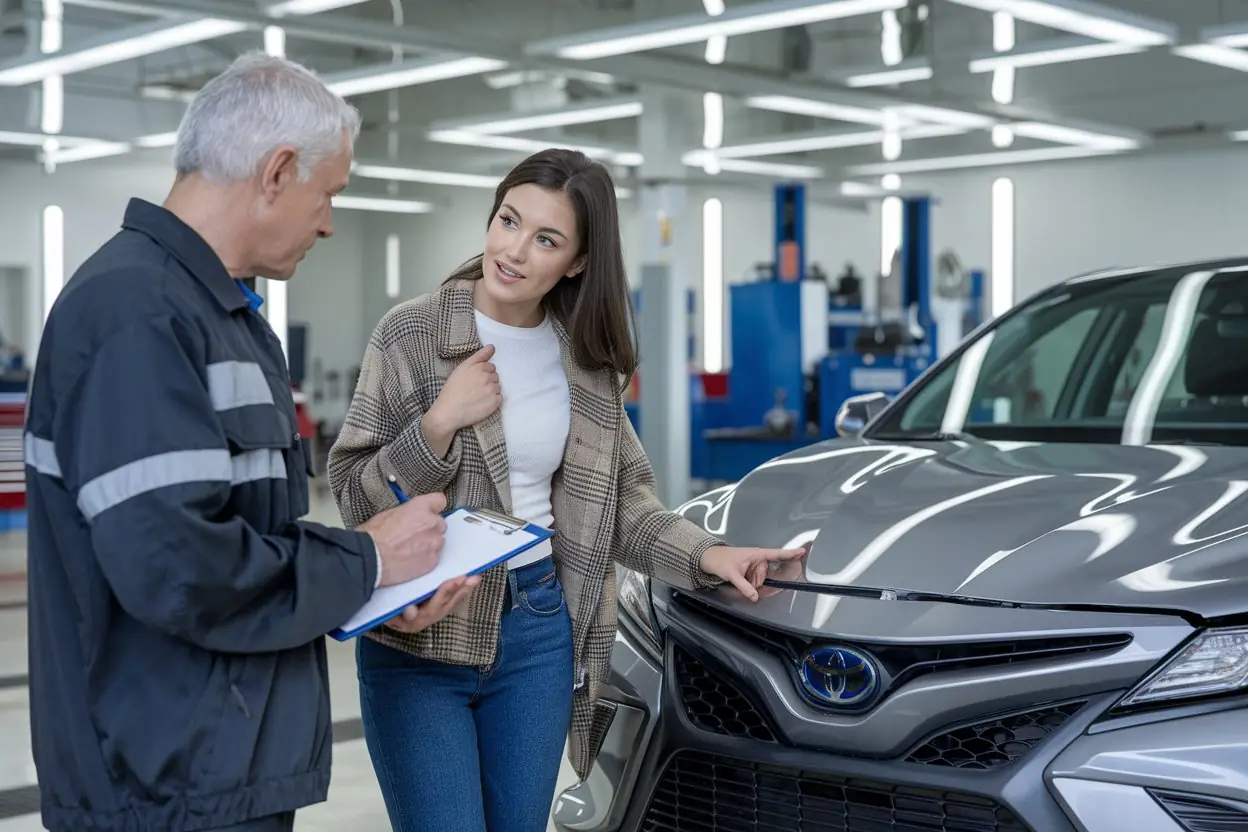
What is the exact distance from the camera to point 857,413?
294 cm

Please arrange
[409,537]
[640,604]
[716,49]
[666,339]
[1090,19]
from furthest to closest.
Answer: [666,339], [716,49], [1090,19], [640,604], [409,537]

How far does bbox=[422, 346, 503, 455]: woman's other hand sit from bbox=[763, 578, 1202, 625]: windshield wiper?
499 millimetres

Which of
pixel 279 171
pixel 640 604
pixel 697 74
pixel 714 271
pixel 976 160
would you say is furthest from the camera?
pixel 714 271

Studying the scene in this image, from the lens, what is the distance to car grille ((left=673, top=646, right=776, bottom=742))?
198cm

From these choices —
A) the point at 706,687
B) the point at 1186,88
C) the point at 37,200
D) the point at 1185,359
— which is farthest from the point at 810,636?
the point at 37,200

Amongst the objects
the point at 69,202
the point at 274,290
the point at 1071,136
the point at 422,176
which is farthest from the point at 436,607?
the point at 69,202

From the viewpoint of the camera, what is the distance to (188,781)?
1.33 metres

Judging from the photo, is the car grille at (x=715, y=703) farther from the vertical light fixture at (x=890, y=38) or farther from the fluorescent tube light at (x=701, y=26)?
the vertical light fixture at (x=890, y=38)

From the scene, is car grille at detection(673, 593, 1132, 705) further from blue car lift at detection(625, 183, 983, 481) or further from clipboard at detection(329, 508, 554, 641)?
blue car lift at detection(625, 183, 983, 481)

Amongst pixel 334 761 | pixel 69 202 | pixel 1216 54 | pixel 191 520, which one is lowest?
pixel 334 761

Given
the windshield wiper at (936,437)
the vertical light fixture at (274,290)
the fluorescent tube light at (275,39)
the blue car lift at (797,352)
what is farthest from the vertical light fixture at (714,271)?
the windshield wiper at (936,437)

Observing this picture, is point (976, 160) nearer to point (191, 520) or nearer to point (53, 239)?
point (53, 239)

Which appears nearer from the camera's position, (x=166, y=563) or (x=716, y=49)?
(x=166, y=563)

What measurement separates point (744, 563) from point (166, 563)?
0.95m
